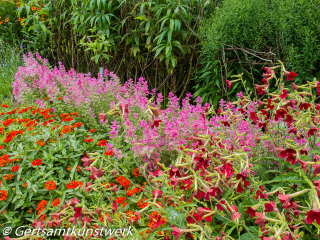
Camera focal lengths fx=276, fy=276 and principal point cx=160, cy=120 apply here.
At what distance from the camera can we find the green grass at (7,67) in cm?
432

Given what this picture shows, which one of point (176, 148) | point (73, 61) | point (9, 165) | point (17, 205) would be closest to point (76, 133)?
point (9, 165)

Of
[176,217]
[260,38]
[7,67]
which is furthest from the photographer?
[7,67]

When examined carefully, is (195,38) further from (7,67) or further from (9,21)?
(9,21)

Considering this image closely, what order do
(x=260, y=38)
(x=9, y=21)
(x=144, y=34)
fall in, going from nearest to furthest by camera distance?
(x=260, y=38) → (x=144, y=34) → (x=9, y=21)

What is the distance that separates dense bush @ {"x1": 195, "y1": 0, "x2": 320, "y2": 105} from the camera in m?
2.73

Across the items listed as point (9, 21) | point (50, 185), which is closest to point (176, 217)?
point (50, 185)

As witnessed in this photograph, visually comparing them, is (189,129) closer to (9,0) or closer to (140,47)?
(140,47)

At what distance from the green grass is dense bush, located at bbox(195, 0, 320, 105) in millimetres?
2933

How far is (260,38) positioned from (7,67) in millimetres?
4378

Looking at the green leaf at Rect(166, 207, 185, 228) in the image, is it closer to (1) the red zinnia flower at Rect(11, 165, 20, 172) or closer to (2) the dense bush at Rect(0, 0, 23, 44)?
(1) the red zinnia flower at Rect(11, 165, 20, 172)

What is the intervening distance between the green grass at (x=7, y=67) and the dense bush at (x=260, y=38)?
2.93 meters

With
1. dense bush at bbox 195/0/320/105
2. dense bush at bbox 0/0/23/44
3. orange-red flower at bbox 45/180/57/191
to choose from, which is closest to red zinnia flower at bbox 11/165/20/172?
orange-red flower at bbox 45/180/57/191

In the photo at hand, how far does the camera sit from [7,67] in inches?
198

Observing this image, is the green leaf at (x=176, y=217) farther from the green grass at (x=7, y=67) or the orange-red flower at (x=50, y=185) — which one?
the green grass at (x=7, y=67)
